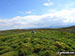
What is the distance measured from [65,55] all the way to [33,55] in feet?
22.1

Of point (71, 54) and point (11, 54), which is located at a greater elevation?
point (11, 54)

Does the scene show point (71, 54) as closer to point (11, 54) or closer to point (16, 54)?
point (16, 54)

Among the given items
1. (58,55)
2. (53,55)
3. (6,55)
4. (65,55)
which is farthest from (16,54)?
(65,55)

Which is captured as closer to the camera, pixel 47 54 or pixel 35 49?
pixel 47 54

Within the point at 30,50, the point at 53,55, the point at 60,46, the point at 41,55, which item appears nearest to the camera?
the point at 53,55

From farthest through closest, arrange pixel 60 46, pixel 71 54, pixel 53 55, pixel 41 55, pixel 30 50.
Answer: pixel 60 46
pixel 30 50
pixel 71 54
pixel 41 55
pixel 53 55

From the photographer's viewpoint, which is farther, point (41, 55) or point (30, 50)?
point (30, 50)

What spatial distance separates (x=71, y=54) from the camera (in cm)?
1379

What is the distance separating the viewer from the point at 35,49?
1547 centimetres


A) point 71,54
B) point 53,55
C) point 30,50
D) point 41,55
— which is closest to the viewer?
point 53,55

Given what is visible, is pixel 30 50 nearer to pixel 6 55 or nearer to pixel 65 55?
pixel 6 55

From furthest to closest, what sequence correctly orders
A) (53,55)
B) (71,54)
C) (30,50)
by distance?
1. (30,50)
2. (71,54)
3. (53,55)

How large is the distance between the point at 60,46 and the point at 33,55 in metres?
7.74

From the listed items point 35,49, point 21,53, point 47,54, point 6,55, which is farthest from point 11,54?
point 47,54
